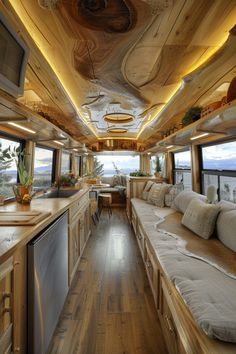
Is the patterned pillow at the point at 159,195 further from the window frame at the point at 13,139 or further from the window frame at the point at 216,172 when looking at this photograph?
the window frame at the point at 13,139

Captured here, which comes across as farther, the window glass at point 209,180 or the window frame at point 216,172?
the window glass at point 209,180

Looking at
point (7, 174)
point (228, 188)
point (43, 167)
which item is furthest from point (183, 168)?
point (7, 174)

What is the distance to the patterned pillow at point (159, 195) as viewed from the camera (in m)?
3.59

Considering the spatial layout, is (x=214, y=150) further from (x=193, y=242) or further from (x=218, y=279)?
(x=218, y=279)

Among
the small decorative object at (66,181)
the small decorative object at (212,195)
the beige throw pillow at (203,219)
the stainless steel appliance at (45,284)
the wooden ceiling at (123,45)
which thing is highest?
the wooden ceiling at (123,45)

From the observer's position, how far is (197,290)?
102cm

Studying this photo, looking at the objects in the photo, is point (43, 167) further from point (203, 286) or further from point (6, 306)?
point (203, 286)

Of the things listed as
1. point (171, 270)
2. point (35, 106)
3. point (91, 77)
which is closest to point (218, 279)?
point (171, 270)

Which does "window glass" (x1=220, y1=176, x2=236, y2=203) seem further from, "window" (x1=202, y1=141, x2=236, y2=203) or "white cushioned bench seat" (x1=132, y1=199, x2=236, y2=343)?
"white cushioned bench seat" (x1=132, y1=199, x2=236, y2=343)

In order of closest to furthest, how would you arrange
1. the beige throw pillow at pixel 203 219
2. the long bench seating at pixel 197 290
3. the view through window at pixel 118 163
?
the long bench seating at pixel 197 290 → the beige throw pillow at pixel 203 219 → the view through window at pixel 118 163

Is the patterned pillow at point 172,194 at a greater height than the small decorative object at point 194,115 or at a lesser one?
lesser

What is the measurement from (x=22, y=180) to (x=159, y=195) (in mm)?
2478

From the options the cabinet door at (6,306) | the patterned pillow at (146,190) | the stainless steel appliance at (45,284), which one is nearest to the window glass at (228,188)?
the patterned pillow at (146,190)

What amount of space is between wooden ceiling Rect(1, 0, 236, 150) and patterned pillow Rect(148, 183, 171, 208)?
1.75 meters
